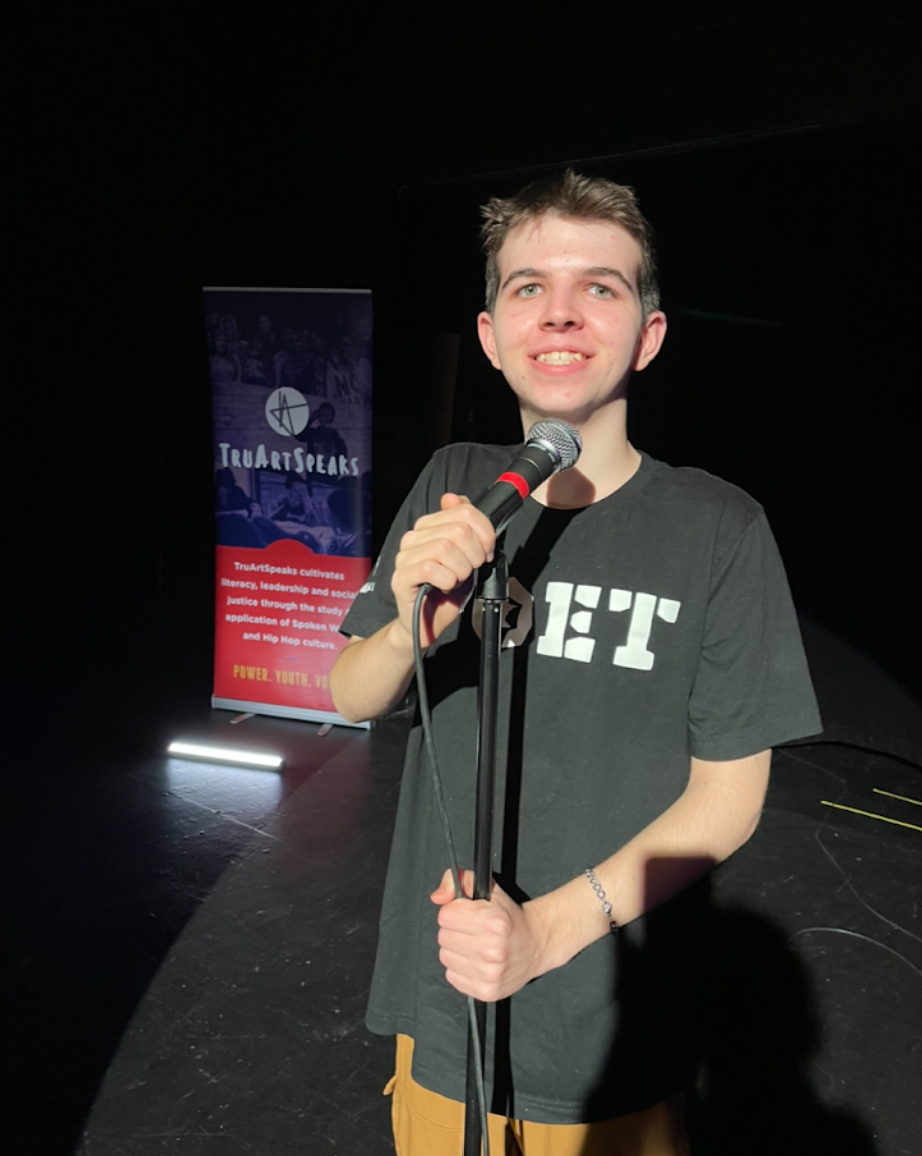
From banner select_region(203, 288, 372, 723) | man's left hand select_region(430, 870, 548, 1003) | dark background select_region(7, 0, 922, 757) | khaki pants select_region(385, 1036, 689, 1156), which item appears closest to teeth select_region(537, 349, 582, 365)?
man's left hand select_region(430, 870, 548, 1003)

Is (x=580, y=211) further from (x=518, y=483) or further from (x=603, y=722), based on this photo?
(x=603, y=722)

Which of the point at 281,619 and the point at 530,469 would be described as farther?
the point at 281,619

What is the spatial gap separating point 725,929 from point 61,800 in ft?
9.29

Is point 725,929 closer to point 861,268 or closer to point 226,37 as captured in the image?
point 861,268

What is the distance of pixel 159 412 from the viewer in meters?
5.32

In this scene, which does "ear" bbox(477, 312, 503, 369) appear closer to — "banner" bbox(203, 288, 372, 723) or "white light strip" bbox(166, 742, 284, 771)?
"banner" bbox(203, 288, 372, 723)

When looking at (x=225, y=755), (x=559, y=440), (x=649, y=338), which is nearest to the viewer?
(x=559, y=440)

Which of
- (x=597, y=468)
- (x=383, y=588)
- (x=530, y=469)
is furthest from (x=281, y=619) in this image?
(x=530, y=469)

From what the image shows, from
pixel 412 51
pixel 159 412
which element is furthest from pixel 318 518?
pixel 412 51

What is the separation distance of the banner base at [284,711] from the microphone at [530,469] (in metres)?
3.86

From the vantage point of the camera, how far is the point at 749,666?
105cm

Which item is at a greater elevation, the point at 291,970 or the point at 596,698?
the point at 596,698

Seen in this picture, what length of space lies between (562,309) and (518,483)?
0.34 meters

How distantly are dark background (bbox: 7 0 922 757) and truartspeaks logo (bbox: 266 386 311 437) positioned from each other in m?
0.65
